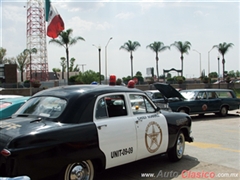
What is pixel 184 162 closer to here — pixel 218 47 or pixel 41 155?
pixel 41 155

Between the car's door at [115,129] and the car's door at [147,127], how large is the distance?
0.17 m

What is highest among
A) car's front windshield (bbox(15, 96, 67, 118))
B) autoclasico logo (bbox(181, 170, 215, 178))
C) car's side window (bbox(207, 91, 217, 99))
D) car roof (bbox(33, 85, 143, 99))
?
car roof (bbox(33, 85, 143, 99))

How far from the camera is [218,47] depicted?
65.1 m

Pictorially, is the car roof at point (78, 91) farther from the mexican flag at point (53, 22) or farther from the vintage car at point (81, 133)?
the mexican flag at point (53, 22)

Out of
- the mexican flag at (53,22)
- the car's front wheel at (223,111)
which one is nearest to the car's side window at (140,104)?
the car's front wheel at (223,111)

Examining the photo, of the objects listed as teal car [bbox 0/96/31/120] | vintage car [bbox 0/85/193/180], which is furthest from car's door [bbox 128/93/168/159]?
teal car [bbox 0/96/31/120]

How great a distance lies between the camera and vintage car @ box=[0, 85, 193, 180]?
3.79 m

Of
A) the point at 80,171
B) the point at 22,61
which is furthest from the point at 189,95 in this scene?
the point at 22,61

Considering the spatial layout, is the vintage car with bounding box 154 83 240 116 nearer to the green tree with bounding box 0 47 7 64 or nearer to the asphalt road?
the asphalt road

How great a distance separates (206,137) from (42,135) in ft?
22.6

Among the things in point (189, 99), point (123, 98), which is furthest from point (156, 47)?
point (123, 98)

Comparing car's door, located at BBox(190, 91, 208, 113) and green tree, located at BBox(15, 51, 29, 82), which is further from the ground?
green tree, located at BBox(15, 51, 29, 82)

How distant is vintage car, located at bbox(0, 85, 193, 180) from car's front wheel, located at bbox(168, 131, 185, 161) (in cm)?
24

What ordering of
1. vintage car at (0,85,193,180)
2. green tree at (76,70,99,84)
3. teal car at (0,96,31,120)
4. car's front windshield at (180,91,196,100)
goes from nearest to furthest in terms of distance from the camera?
vintage car at (0,85,193,180) → teal car at (0,96,31,120) → car's front windshield at (180,91,196,100) → green tree at (76,70,99,84)
